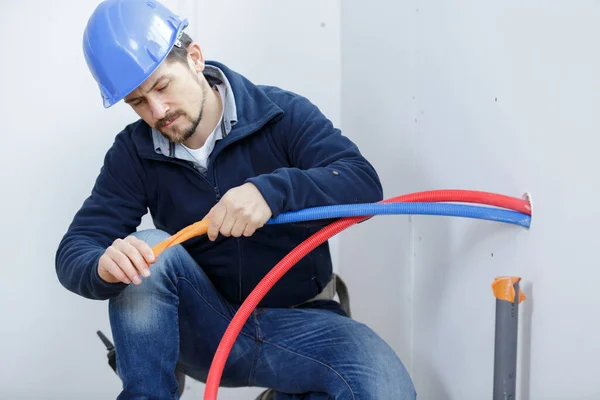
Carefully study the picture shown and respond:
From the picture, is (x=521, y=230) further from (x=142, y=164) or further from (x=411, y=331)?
(x=142, y=164)

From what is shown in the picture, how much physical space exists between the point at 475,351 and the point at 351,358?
0.78ft

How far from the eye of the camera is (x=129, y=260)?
3.62 ft

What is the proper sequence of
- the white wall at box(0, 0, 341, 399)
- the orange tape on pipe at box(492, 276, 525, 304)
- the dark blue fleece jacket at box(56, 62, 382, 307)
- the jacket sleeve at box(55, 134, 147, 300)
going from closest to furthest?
1. the orange tape on pipe at box(492, 276, 525, 304)
2. the jacket sleeve at box(55, 134, 147, 300)
3. the dark blue fleece jacket at box(56, 62, 382, 307)
4. the white wall at box(0, 0, 341, 399)

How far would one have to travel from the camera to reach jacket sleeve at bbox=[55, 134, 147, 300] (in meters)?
1.22

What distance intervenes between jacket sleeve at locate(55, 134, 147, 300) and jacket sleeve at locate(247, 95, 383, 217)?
30 centimetres

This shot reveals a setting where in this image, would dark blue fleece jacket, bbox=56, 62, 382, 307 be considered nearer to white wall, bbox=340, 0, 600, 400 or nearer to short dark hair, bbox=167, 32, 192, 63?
short dark hair, bbox=167, 32, 192, 63

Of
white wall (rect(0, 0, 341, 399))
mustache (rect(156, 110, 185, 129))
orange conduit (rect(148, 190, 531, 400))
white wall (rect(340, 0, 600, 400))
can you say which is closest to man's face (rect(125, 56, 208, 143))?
mustache (rect(156, 110, 185, 129))

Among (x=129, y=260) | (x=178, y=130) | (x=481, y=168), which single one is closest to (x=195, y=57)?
(x=178, y=130)

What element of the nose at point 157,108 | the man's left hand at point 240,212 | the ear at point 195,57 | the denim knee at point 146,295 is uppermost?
the ear at point 195,57

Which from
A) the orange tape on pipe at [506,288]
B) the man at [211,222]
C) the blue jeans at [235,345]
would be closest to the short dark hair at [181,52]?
the man at [211,222]
